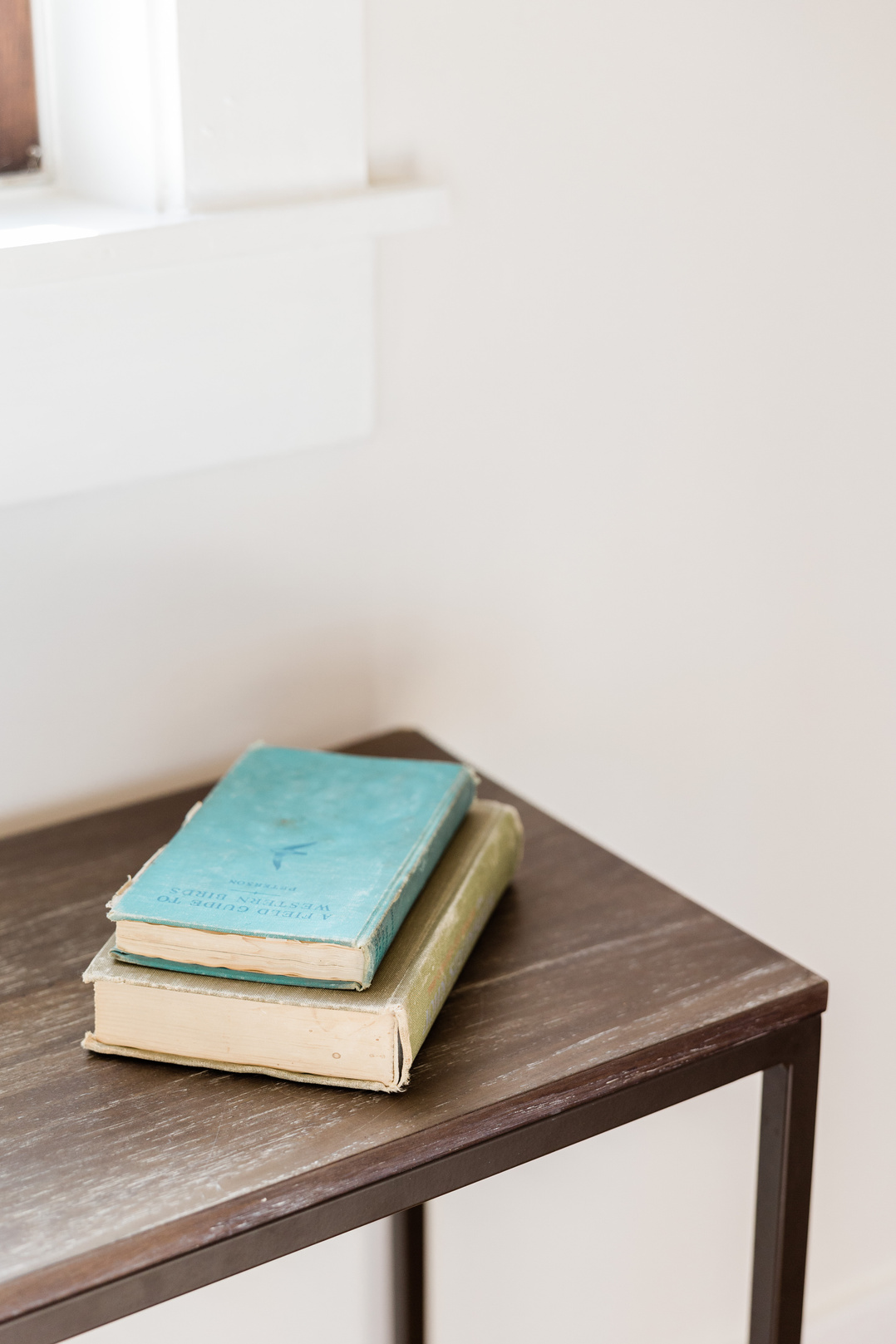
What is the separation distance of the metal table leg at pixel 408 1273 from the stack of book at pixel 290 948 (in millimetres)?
484

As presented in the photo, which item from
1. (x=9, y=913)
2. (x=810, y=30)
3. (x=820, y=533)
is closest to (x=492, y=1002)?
(x=9, y=913)

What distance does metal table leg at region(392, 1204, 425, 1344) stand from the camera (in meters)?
1.14

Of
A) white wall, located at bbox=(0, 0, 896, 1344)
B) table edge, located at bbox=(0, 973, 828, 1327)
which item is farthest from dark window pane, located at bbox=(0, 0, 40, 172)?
table edge, located at bbox=(0, 973, 828, 1327)

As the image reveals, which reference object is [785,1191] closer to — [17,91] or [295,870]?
[295,870]

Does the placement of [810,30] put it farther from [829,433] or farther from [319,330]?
[319,330]

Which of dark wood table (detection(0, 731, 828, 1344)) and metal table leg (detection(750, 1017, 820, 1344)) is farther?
metal table leg (detection(750, 1017, 820, 1344))

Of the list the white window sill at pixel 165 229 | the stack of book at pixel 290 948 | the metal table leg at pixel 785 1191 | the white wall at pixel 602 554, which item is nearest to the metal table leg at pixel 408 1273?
the white wall at pixel 602 554

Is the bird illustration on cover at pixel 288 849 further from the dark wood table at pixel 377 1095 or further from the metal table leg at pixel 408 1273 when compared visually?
the metal table leg at pixel 408 1273

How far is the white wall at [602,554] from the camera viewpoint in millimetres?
929

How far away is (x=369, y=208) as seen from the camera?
0.86 metres

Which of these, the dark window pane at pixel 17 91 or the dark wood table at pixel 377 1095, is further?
the dark window pane at pixel 17 91

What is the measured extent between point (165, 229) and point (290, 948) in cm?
41

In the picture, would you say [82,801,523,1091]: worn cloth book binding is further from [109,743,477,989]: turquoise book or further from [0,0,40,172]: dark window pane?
[0,0,40,172]: dark window pane

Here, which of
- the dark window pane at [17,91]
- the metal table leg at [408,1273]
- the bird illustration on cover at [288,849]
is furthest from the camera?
the metal table leg at [408,1273]
